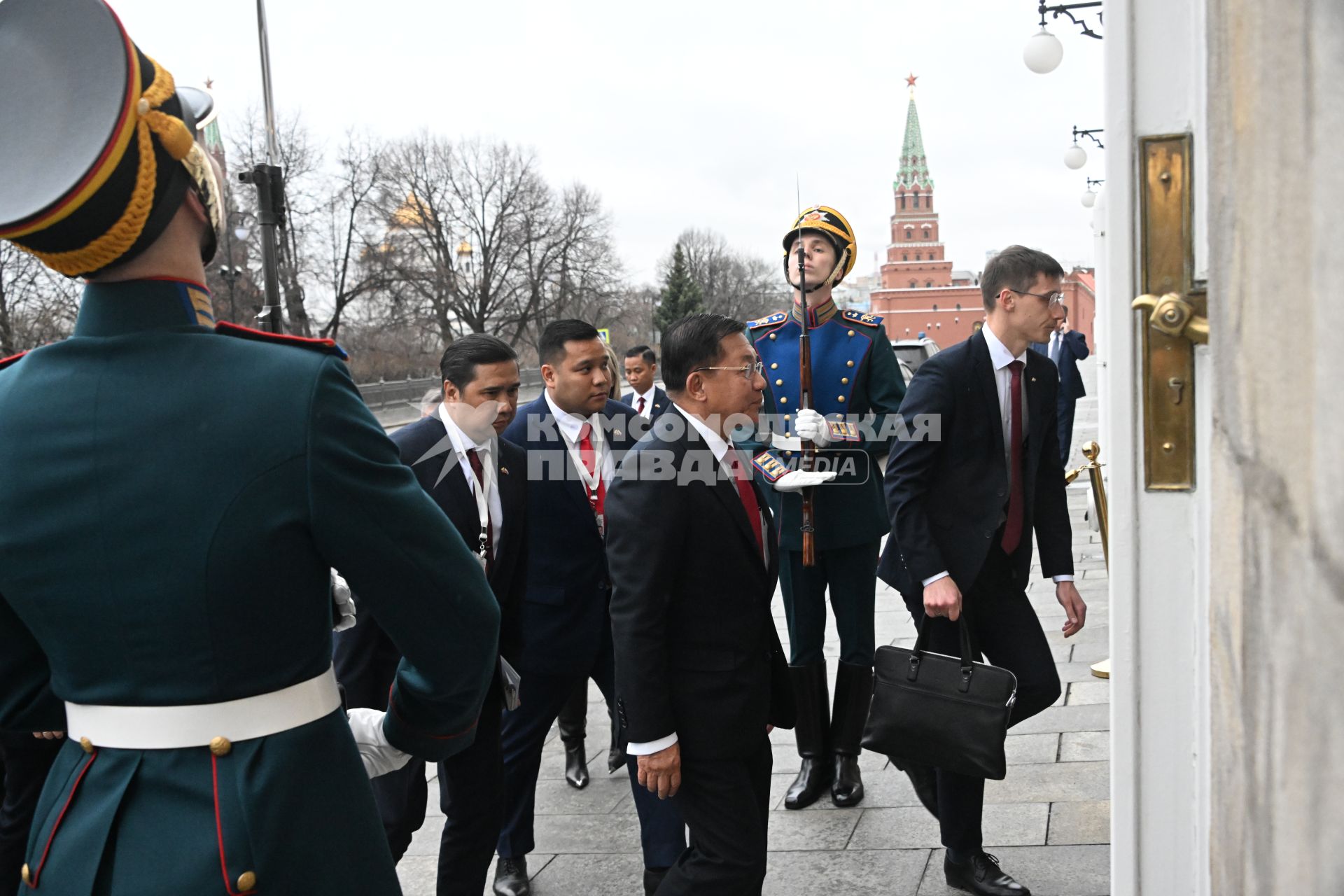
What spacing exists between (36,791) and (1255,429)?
13.4 ft

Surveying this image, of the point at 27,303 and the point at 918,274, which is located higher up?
the point at 918,274

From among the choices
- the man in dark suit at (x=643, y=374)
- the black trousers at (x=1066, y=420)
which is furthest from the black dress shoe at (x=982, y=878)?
the black trousers at (x=1066, y=420)

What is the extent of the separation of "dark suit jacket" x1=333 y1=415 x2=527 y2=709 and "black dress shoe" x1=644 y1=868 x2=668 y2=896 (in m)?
0.85

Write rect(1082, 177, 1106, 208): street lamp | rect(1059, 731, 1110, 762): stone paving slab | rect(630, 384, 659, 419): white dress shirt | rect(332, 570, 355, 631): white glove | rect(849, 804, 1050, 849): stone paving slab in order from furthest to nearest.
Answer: rect(1082, 177, 1106, 208): street lamp < rect(630, 384, 659, 419): white dress shirt < rect(1059, 731, 1110, 762): stone paving slab < rect(849, 804, 1050, 849): stone paving slab < rect(332, 570, 355, 631): white glove

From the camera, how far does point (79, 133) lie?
161 cm

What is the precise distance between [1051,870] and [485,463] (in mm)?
2440

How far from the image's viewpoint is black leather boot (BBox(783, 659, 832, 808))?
5117mm

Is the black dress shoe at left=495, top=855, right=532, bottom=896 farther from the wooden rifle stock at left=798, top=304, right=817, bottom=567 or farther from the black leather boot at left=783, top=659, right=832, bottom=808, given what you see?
the wooden rifle stock at left=798, top=304, right=817, bottom=567

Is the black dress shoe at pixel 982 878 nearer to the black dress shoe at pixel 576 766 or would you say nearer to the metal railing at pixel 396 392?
the black dress shoe at pixel 576 766

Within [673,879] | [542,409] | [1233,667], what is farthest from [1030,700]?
[1233,667]

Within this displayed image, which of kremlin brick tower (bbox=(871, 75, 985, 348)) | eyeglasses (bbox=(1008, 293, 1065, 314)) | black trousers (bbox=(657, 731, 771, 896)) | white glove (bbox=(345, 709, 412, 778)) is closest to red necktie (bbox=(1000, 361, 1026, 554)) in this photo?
eyeglasses (bbox=(1008, 293, 1065, 314))

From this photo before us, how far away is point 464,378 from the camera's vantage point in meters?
4.46

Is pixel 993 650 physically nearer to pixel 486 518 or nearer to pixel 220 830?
pixel 486 518

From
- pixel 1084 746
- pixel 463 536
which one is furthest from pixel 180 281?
pixel 1084 746
